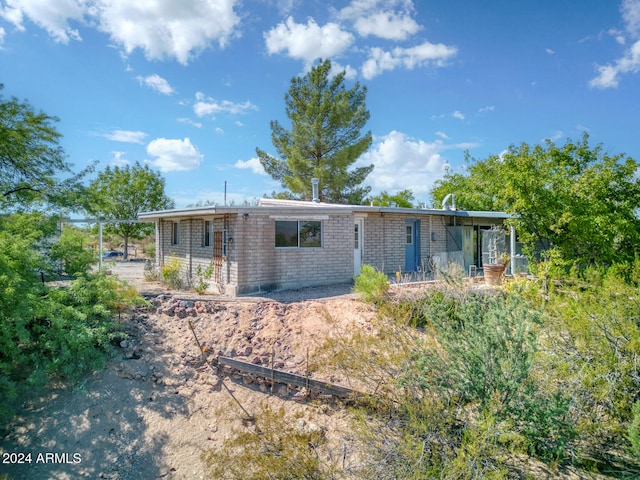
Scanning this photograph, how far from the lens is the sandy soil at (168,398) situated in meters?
5.86

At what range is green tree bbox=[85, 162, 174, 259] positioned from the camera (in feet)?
86.6

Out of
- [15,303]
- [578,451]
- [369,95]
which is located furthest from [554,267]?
[369,95]

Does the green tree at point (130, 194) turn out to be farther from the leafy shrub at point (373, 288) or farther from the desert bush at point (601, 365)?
the desert bush at point (601, 365)

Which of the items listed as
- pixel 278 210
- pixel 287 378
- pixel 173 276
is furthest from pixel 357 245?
pixel 287 378

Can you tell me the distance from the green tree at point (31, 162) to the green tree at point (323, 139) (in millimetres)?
13877

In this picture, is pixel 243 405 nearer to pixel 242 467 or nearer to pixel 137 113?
pixel 242 467

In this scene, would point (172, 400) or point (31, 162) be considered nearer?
point (172, 400)

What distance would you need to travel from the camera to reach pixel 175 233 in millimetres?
14336

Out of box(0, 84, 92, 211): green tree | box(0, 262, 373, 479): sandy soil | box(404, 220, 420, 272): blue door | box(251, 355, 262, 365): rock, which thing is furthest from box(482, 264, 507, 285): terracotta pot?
box(0, 84, 92, 211): green tree

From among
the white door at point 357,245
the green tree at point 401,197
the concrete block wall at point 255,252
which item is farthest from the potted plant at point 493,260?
the green tree at point 401,197

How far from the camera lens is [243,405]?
6691mm

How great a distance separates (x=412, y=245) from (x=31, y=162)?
43.8 ft

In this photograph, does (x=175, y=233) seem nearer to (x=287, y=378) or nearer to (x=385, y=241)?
(x=385, y=241)

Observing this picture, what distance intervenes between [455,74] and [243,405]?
1439cm
